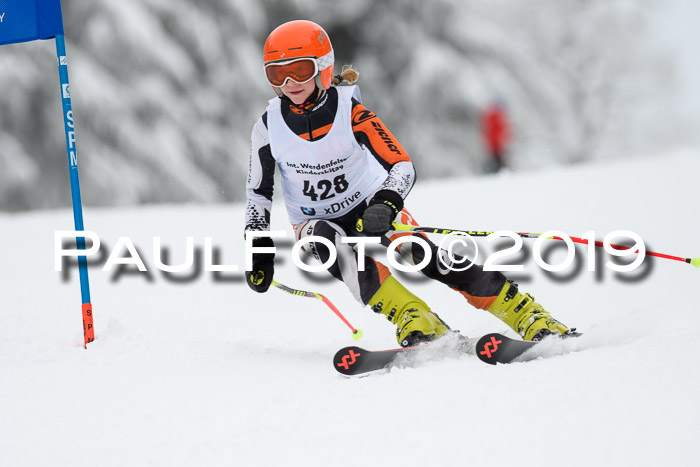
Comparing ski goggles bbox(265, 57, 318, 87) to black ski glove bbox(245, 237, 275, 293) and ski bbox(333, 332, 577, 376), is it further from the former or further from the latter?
ski bbox(333, 332, 577, 376)

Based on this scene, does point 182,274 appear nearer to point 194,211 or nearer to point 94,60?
point 194,211

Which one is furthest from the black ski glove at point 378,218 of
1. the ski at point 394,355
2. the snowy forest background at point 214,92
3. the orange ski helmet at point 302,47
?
the snowy forest background at point 214,92

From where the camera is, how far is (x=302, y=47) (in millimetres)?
3363

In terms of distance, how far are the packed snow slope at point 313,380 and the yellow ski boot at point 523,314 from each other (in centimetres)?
19

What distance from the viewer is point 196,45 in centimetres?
1389

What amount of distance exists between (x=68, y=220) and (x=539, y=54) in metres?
16.0

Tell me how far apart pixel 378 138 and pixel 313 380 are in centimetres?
111

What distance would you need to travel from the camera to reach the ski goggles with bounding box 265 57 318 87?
337 cm

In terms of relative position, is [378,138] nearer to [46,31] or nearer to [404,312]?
[404,312]

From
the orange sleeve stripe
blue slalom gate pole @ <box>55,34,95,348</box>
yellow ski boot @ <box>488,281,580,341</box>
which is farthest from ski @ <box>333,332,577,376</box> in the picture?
blue slalom gate pole @ <box>55,34,95,348</box>

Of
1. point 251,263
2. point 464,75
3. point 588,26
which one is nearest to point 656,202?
point 251,263

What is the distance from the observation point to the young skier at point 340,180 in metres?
3.33

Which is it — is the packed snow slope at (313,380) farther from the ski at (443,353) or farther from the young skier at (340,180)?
the young skier at (340,180)

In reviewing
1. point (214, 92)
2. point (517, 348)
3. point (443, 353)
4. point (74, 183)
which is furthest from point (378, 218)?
point (214, 92)
